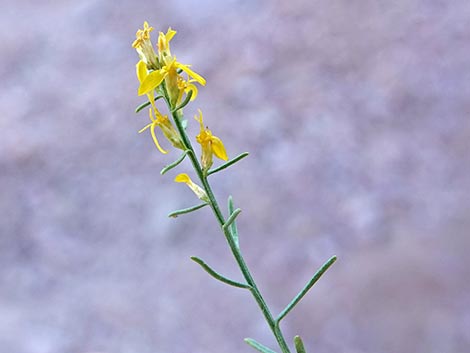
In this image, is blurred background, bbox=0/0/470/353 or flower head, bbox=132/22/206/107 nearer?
flower head, bbox=132/22/206/107

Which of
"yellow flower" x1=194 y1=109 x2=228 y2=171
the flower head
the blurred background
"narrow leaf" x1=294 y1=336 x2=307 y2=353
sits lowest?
"narrow leaf" x1=294 y1=336 x2=307 y2=353

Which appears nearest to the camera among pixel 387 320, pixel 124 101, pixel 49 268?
pixel 387 320

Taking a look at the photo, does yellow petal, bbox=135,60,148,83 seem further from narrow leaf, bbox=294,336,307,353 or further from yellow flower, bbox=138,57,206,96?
narrow leaf, bbox=294,336,307,353

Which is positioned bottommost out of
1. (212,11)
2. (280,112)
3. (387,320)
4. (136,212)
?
(387,320)

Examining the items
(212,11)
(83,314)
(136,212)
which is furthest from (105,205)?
(212,11)

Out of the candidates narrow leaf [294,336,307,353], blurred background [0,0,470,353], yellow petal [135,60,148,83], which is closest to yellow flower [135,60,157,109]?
yellow petal [135,60,148,83]

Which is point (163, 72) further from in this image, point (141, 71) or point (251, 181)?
point (251, 181)

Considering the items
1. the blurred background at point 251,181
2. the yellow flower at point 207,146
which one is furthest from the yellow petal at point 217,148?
the blurred background at point 251,181

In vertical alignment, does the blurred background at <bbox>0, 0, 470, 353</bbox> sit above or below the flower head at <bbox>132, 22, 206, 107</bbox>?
above

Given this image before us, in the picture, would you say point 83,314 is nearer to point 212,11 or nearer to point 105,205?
point 105,205
